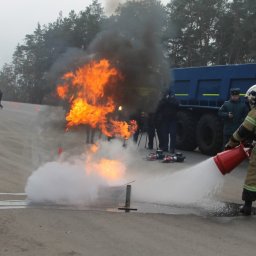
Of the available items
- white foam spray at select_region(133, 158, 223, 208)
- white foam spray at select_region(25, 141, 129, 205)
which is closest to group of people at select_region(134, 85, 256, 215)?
white foam spray at select_region(133, 158, 223, 208)

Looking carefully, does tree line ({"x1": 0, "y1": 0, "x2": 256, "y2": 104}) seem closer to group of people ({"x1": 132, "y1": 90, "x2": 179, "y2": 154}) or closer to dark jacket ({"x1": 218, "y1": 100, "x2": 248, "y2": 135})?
group of people ({"x1": 132, "y1": 90, "x2": 179, "y2": 154})

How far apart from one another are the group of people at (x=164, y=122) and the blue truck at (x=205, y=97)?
68 cm

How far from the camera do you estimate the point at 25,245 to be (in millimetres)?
4883

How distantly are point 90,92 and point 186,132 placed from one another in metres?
8.96

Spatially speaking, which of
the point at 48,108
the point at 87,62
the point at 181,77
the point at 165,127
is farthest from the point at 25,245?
the point at 181,77

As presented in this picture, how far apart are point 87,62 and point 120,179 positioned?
6.80 ft

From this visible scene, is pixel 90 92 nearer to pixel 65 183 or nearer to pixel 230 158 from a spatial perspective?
pixel 65 183

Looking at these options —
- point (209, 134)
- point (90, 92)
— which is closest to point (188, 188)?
point (90, 92)

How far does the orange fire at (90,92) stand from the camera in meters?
7.21

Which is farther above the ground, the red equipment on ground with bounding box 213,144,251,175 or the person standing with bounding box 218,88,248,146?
the person standing with bounding box 218,88,248,146

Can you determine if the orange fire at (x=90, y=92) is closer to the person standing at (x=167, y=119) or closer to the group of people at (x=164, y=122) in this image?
the group of people at (x=164, y=122)

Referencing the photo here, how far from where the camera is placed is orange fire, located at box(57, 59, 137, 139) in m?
7.21

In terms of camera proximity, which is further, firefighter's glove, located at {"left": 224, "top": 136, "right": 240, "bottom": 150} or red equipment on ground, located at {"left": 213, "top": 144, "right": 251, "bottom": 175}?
firefighter's glove, located at {"left": 224, "top": 136, "right": 240, "bottom": 150}

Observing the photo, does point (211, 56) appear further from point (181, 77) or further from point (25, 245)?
point (25, 245)
